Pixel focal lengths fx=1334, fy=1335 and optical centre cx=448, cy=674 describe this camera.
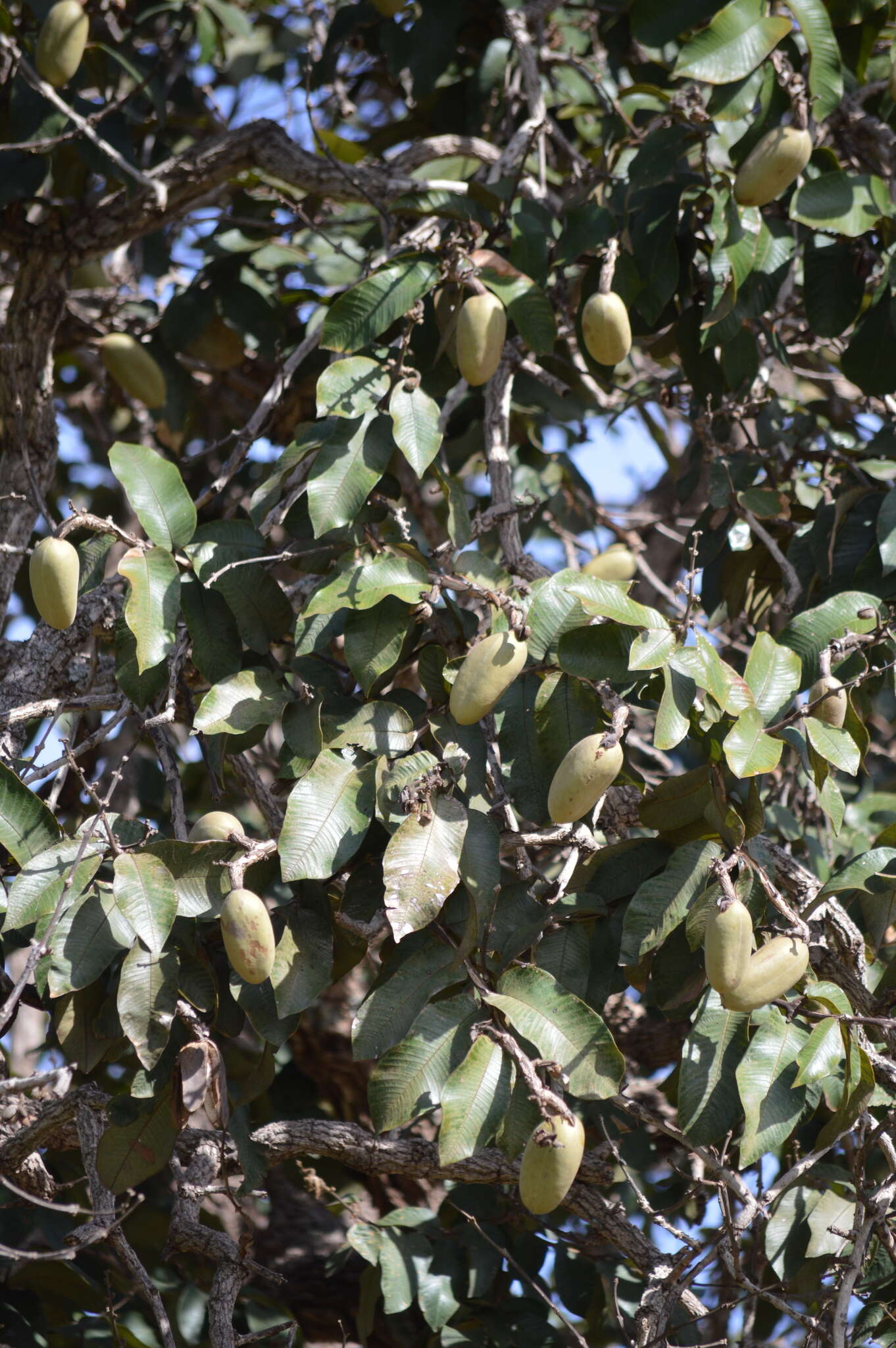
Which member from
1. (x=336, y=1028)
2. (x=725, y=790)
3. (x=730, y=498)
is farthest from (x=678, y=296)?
(x=336, y=1028)

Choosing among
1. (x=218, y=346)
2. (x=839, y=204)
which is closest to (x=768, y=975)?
(x=839, y=204)

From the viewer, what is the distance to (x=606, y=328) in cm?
162

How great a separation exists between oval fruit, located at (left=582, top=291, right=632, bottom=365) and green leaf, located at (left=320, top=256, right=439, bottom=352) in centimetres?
21

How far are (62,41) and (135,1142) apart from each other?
1.54 metres

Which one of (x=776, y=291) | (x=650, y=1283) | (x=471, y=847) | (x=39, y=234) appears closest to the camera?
(x=471, y=847)

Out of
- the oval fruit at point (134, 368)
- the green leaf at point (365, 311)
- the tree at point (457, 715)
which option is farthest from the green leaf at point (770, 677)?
the oval fruit at point (134, 368)

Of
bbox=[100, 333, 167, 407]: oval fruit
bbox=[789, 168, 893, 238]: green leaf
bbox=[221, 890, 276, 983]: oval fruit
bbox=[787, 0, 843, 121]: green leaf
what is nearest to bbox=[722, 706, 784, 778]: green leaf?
bbox=[221, 890, 276, 983]: oval fruit

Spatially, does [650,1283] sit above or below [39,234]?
below

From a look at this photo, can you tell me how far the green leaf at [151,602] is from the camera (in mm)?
1377

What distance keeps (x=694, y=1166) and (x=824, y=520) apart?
35.1 inches

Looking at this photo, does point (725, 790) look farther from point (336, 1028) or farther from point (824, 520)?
point (336, 1028)

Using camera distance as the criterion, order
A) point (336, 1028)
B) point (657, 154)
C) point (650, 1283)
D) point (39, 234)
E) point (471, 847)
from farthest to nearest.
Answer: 1. point (336, 1028)
2. point (39, 234)
3. point (657, 154)
4. point (650, 1283)
5. point (471, 847)

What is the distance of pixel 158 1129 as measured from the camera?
1.46 metres

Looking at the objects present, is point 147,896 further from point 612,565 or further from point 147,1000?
point 612,565
